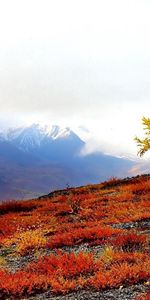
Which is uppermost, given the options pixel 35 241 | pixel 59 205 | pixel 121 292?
pixel 59 205

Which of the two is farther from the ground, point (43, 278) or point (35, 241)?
point (35, 241)

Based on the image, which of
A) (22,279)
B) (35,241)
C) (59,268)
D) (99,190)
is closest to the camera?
(22,279)

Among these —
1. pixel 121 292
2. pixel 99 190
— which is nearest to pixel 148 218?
pixel 121 292

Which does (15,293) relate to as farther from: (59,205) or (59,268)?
(59,205)

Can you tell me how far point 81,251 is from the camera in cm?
1501

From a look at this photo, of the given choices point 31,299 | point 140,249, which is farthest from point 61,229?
point 31,299

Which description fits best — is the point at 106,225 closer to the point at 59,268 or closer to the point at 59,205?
the point at 59,268

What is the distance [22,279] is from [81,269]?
5.03ft

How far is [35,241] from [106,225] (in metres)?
3.43

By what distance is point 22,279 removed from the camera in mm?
12070

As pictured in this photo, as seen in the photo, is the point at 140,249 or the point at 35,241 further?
the point at 35,241

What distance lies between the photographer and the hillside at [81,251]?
11484mm

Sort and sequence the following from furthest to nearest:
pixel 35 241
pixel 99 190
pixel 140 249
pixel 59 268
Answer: pixel 99 190 → pixel 35 241 → pixel 140 249 → pixel 59 268

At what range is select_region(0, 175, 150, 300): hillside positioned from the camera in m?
11.5
